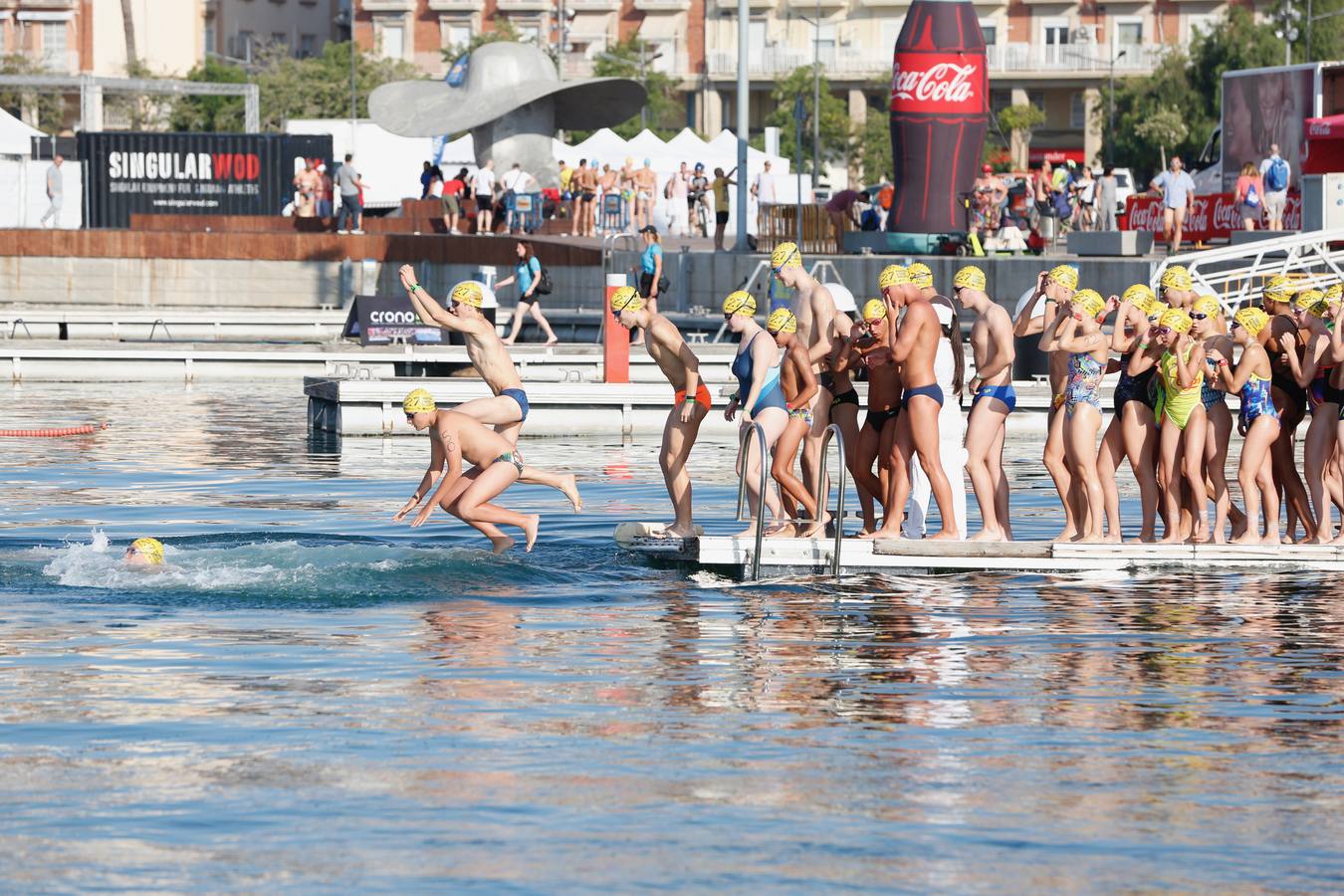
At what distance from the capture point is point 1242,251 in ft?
88.7

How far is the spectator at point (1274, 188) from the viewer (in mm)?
34156

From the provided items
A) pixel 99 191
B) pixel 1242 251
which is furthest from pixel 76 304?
pixel 1242 251

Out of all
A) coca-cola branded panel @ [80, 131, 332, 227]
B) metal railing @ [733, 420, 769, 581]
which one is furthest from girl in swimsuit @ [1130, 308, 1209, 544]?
coca-cola branded panel @ [80, 131, 332, 227]

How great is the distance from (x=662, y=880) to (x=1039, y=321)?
778cm

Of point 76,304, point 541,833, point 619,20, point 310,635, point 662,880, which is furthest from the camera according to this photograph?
point 619,20

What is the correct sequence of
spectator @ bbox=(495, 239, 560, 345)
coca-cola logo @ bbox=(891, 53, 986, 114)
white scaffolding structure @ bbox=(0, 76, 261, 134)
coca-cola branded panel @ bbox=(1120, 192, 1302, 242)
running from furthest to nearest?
white scaffolding structure @ bbox=(0, 76, 261, 134) → coca-cola branded panel @ bbox=(1120, 192, 1302, 242) → coca-cola logo @ bbox=(891, 53, 986, 114) → spectator @ bbox=(495, 239, 560, 345)

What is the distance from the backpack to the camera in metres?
34.1

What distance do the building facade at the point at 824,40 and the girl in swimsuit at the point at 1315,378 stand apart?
7690 cm

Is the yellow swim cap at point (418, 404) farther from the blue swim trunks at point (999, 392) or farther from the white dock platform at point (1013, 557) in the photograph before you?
the blue swim trunks at point (999, 392)

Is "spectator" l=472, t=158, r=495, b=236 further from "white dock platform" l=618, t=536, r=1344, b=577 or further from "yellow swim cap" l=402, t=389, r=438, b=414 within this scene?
"white dock platform" l=618, t=536, r=1344, b=577

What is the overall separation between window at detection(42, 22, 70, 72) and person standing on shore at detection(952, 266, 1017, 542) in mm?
87172

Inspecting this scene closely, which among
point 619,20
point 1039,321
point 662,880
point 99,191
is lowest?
point 662,880

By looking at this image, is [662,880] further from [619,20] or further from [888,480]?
[619,20]

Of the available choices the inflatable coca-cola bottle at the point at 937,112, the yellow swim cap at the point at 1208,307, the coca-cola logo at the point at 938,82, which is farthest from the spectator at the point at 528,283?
the yellow swim cap at the point at 1208,307
